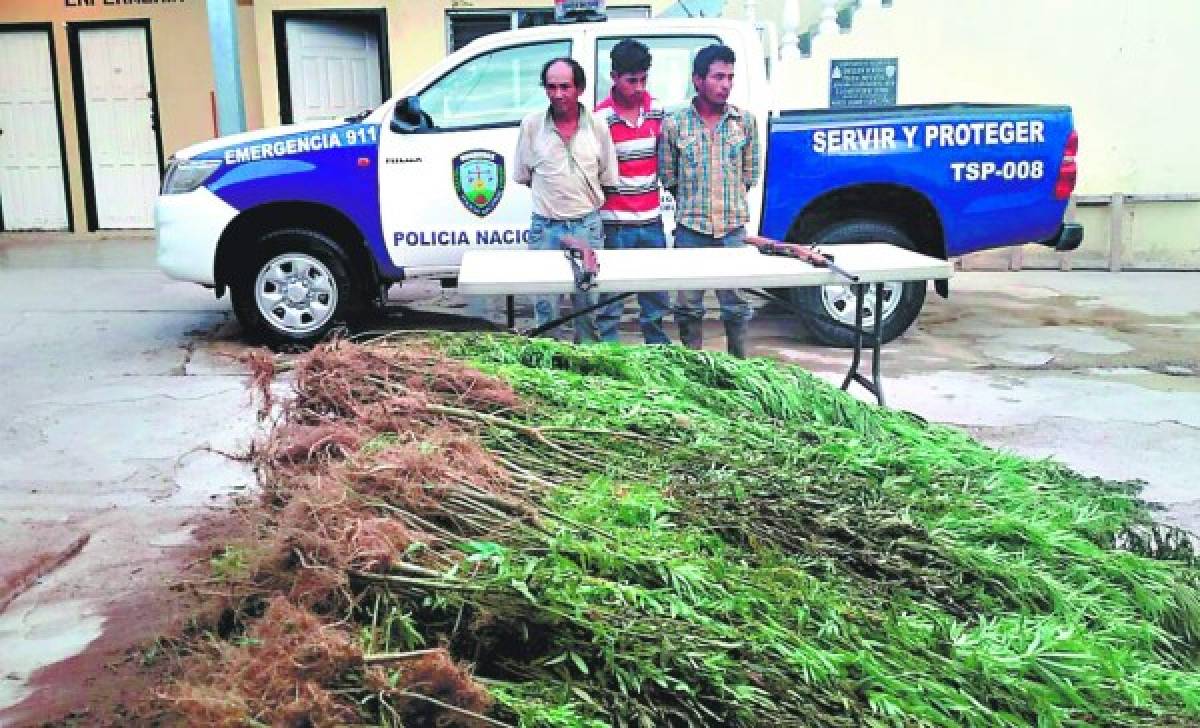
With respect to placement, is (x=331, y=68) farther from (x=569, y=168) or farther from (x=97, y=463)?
(x=97, y=463)

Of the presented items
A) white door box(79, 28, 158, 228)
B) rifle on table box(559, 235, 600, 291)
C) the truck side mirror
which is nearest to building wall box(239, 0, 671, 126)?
white door box(79, 28, 158, 228)

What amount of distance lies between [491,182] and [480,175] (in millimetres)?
89

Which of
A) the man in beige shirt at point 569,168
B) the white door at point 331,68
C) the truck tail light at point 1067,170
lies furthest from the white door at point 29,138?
the truck tail light at point 1067,170

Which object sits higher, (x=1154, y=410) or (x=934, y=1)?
(x=934, y=1)

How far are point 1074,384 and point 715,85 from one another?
3.06 metres

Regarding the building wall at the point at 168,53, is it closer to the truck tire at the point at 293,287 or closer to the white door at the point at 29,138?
the white door at the point at 29,138

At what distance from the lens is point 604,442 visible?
3.08 m

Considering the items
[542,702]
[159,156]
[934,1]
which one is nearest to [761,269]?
[542,702]

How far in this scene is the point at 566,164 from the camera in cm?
618

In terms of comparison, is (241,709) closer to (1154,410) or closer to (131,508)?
(131,508)

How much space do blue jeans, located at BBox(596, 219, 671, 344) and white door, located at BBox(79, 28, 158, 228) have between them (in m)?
8.77

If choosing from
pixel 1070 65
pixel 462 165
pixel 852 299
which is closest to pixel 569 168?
pixel 462 165

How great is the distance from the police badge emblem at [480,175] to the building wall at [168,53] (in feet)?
22.0

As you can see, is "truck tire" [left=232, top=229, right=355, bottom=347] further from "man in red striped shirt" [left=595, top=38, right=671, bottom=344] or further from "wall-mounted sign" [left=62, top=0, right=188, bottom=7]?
"wall-mounted sign" [left=62, top=0, right=188, bottom=7]
